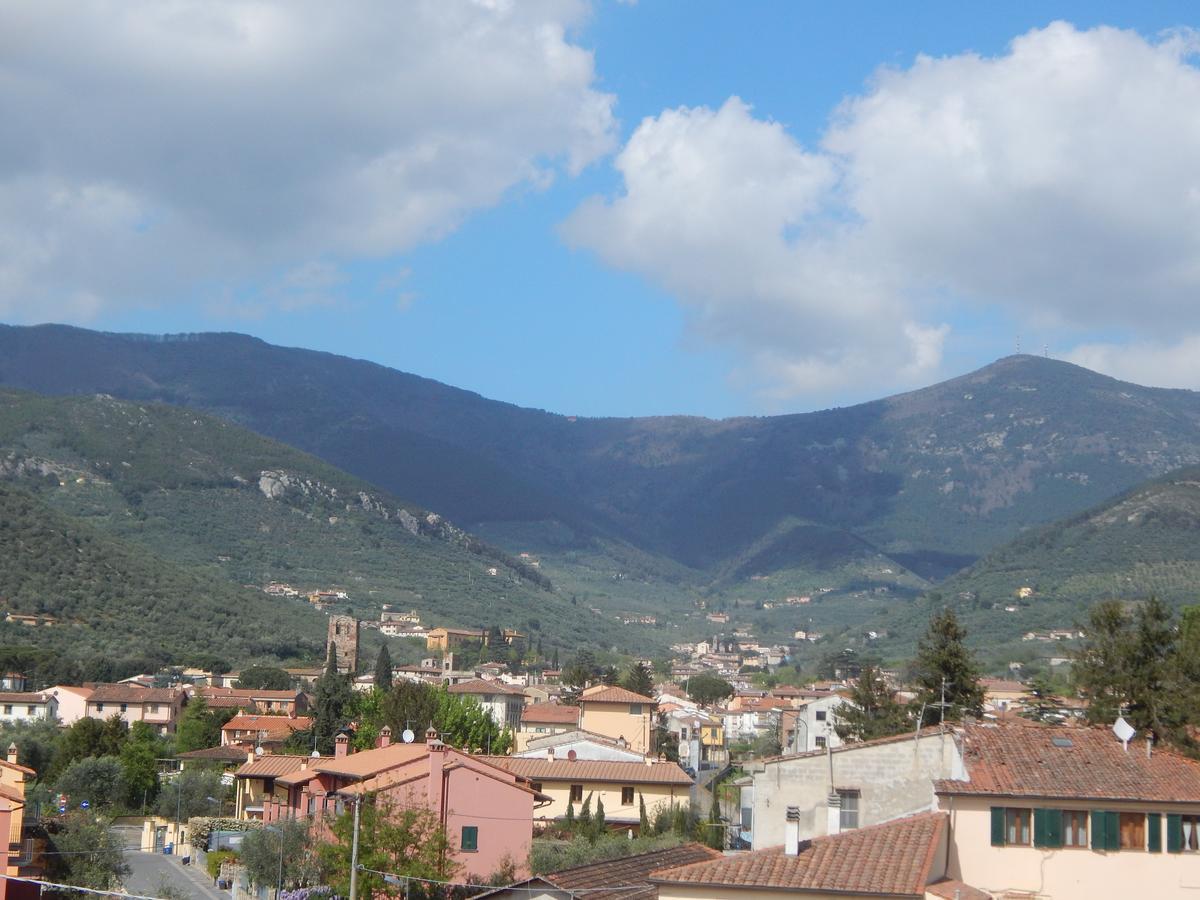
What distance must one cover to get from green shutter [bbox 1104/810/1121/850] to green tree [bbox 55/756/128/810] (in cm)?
5751

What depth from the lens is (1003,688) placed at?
108 meters

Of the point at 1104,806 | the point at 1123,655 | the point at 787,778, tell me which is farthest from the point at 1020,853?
the point at 1123,655

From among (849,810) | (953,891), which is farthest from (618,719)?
(953,891)

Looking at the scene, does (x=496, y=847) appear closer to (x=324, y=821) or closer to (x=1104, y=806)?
(x=324, y=821)

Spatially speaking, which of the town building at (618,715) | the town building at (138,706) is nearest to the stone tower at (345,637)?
the town building at (138,706)

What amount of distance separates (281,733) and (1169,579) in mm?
113380

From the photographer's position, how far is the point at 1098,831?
86.1 ft

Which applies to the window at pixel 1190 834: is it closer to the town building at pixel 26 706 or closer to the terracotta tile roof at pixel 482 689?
the terracotta tile roof at pixel 482 689

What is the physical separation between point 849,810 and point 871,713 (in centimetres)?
2896

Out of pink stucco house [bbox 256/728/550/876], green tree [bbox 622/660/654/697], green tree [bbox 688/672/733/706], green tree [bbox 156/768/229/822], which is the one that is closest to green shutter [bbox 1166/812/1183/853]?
pink stucco house [bbox 256/728/550/876]

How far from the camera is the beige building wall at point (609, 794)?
191 ft

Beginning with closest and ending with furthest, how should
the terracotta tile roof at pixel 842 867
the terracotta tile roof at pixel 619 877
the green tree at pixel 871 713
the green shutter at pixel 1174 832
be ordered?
the terracotta tile roof at pixel 842 867, the green shutter at pixel 1174 832, the terracotta tile roof at pixel 619 877, the green tree at pixel 871 713

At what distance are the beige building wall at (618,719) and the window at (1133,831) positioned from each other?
207 ft

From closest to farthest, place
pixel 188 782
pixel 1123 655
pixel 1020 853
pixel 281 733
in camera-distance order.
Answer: pixel 1020 853
pixel 1123 655
pixel 188 782
pixel 281 733
